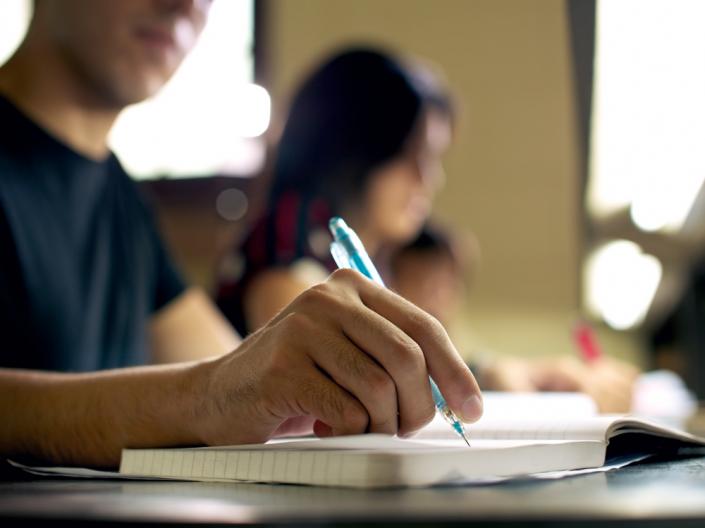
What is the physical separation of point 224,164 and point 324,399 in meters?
1.70

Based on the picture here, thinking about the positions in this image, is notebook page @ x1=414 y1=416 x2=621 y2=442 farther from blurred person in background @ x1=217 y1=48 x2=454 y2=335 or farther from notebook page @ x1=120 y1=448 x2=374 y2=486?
blurred person in background @ x1=217 y1=48 x2=454 y2=335

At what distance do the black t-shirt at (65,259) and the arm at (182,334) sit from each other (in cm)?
4

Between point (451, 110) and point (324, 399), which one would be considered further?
point (451, 110)

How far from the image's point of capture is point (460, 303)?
7.25ft

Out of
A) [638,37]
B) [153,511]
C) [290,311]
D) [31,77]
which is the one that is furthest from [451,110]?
[153,511]

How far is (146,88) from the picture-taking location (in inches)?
35.2

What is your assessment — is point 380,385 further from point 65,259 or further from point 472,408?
point 65,259

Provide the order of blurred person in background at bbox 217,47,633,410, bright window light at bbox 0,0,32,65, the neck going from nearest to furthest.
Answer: the neck, blurred person in background at bbox 217,47,633,410, bright window light at bbox 0,0,32,65

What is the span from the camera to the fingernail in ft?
1.36

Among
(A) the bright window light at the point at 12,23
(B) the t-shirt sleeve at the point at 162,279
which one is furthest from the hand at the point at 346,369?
(A) the bright window light at the point at 12,23

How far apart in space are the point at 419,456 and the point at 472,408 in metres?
0.09

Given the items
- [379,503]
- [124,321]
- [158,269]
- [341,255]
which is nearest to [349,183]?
[158,269]

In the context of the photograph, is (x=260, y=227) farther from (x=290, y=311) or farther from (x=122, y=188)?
(x=290, y=311)

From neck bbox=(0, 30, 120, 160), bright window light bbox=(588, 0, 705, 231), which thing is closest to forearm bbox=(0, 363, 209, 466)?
neck bbox=(0, 30, 120, 160)
